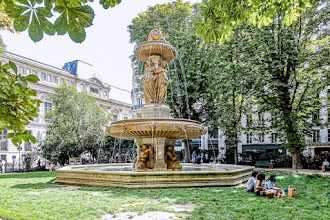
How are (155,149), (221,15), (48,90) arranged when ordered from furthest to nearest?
(48,90)
(155,149)
(221,15)

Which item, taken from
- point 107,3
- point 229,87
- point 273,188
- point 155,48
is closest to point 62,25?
point 107,3

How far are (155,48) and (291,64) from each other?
38.6 ft

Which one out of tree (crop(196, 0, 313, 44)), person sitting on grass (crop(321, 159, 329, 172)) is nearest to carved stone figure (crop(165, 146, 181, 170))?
tree (crop(196, 0, 313, 44))

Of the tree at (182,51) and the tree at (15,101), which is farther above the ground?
the tree at (182,51)

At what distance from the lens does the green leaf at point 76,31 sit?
2.51m

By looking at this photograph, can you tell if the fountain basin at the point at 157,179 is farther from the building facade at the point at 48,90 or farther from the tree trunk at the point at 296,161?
the building facade at the point at 48,90

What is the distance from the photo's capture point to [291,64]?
62.0 feet

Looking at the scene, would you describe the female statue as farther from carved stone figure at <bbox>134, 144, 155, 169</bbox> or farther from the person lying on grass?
the person lying on grass

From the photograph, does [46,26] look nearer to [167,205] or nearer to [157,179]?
[167,205]

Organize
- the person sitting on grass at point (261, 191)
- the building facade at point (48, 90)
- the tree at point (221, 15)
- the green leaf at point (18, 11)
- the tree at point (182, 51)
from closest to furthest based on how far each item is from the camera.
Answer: the green leaf at point (18, 11) < the tree at point (221, 15) < the person sitting on grass at point (261, 191) < the tree at point (182, 51) < the building facade at point (48, 90)

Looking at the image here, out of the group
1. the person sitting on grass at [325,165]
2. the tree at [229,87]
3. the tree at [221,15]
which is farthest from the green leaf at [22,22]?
the person sitting on grass at [325,165]

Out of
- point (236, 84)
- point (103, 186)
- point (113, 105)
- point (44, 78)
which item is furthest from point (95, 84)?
point (103, 186)

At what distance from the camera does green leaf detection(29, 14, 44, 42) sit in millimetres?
2480

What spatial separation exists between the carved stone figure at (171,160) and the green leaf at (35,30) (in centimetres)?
830
